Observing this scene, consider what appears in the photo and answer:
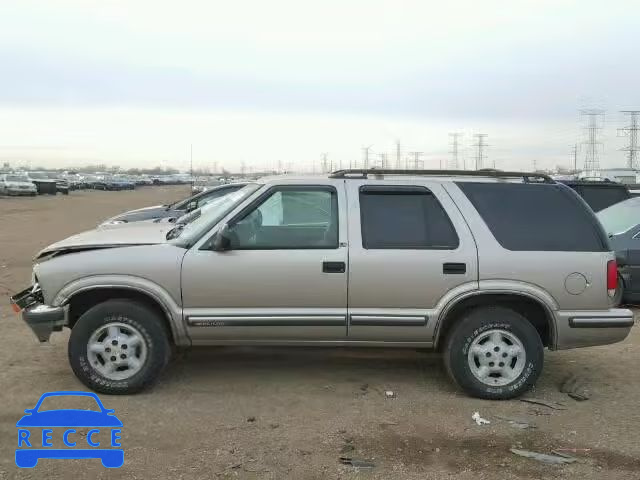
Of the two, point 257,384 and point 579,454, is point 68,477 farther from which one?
point 579,454

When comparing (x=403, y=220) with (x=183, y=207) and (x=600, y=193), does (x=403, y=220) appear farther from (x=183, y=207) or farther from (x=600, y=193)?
(x=600, y=193)

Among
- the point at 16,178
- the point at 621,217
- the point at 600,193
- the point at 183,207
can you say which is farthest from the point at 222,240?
the point at 16,178

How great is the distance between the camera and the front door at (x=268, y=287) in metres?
4.65

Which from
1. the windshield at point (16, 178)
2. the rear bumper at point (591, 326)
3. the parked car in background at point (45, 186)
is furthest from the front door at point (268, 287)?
the parked car in background at point (45, 186)

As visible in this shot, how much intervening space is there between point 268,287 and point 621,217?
6.07 meters

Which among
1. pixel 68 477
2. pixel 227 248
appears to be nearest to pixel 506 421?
pixel 227 248

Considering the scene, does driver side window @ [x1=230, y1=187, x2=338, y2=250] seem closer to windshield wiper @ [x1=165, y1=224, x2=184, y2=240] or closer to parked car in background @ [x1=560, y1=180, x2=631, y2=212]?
windshield wiper @ [x1=165, y1=224, x2=184, y2=240]

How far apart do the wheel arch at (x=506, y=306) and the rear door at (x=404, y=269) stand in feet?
0.31

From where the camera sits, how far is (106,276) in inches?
184

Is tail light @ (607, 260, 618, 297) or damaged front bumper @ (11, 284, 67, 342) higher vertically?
tail light @ (607, 260, 618, 297)

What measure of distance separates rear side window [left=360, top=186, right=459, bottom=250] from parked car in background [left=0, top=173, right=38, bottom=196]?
4271cm

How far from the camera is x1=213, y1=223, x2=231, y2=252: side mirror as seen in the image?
4.60m

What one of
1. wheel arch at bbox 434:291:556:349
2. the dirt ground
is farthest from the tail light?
the dirt ground

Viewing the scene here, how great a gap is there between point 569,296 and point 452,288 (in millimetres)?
910
